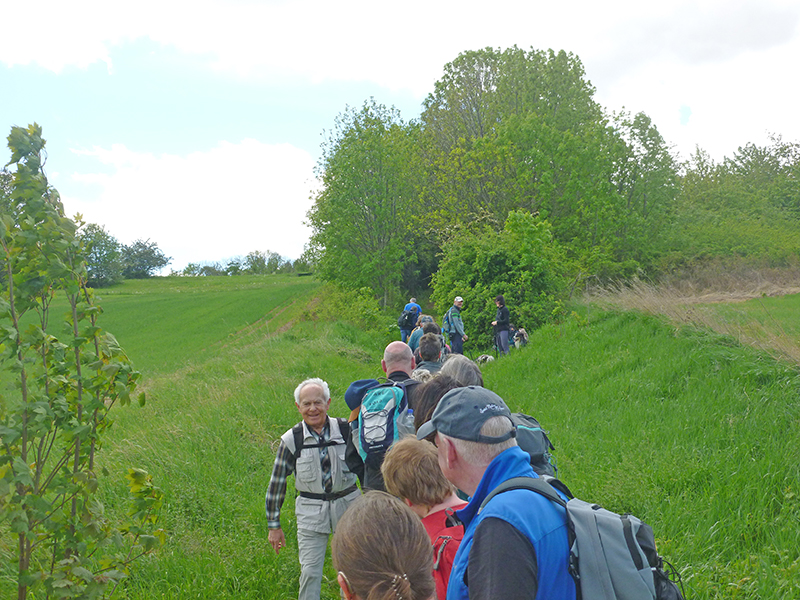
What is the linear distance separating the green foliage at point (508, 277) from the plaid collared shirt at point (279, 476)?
1429cm

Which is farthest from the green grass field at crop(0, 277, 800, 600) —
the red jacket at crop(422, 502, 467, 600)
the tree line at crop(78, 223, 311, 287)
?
the tree line at crop(78, 223, 311, 287)

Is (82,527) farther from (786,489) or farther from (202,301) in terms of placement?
(202,301)

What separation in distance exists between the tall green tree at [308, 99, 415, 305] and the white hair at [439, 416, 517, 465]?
31.0 metres

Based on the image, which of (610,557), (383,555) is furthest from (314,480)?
(610,557)

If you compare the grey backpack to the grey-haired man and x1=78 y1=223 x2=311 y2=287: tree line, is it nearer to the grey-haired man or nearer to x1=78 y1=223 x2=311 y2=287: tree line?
the grey-haired man

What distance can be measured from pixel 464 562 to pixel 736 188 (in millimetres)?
50745

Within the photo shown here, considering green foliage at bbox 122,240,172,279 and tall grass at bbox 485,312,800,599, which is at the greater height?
green foliage at bbox 122,240,172,279

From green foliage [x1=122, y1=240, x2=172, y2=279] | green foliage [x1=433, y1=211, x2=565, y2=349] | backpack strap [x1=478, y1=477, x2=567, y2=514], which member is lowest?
backpack strap [x1=478, y1=477, x2=567, y2=514]

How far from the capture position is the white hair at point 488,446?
231 cm

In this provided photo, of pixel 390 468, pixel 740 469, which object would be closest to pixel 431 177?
pixel 740 469

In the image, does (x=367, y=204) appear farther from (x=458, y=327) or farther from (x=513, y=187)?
(x=458, y=327)

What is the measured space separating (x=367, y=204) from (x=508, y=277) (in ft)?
51.5

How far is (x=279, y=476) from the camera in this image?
14.6ft

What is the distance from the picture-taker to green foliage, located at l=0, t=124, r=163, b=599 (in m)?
2.76
